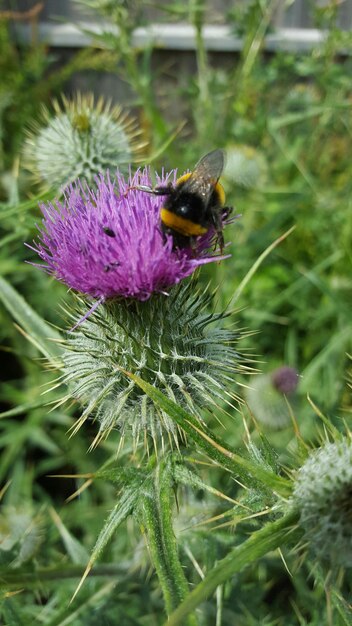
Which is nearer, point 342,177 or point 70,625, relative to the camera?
point 70,625

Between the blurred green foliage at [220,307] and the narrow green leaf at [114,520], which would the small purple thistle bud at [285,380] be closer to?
the blurred green foliage at [220,307]

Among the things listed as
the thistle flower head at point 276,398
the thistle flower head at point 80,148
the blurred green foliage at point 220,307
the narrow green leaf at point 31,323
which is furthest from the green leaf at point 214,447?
the thistle flower head at point 80,148

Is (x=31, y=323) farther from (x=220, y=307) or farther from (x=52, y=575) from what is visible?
(x=220, y=307)

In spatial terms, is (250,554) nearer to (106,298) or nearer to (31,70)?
(106,298)

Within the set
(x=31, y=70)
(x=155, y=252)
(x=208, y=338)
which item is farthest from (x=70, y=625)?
(x=31, y=70)

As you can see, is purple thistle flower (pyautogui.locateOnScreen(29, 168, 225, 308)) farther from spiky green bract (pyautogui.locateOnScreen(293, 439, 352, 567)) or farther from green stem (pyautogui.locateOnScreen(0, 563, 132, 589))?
green stem (pyautogui.locateOnScreen(0, 563, 132, 589))

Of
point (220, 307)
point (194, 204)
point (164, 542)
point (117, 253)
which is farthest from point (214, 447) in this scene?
point (220, 307)

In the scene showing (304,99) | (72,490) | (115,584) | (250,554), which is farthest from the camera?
(304,99)
